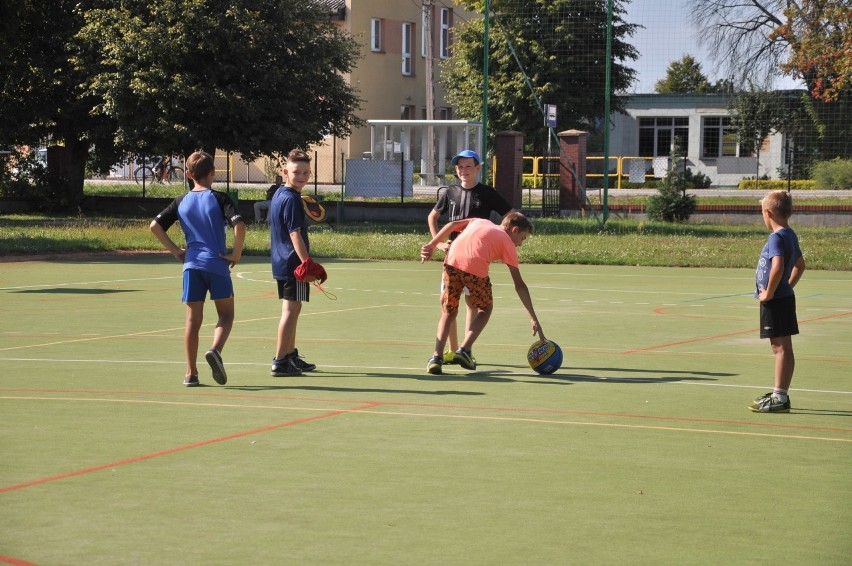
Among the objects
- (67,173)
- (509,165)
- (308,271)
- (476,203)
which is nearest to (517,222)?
(476,203)

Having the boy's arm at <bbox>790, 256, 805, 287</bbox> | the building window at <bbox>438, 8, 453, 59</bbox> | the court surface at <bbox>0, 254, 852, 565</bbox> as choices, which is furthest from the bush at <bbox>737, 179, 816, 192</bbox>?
the boy's arm at <bbox>790, 256, 805, 287</bbox>

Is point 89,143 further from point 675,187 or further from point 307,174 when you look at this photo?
point 307,174

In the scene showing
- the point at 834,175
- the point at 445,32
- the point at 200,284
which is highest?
the point at 445,32

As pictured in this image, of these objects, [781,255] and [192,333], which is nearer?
[781,255]

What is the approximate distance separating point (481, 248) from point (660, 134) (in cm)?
5959

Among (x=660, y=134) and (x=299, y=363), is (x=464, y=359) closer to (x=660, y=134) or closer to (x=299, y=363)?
(x=299, y=363)

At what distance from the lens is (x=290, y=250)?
10.7m

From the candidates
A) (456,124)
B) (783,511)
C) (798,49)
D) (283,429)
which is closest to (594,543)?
(783,511)

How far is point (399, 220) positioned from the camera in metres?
37.3

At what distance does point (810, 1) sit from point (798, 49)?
1.52 meters

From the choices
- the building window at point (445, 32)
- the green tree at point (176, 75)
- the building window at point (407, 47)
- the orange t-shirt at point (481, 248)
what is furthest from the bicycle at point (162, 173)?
the orange t-shirt at point (481, 248)

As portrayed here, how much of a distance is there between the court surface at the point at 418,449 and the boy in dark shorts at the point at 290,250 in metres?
0.32

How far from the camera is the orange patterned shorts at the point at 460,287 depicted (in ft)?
35.1

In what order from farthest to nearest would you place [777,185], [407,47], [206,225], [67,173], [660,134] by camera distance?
[660,134] → [407,47] → [777,185] → [67,173] → [206,225]
